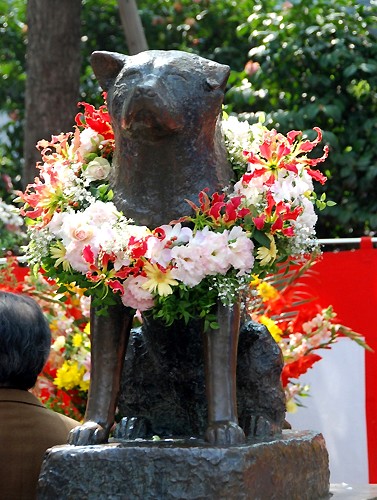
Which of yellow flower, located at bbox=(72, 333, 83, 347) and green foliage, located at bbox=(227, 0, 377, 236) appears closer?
yellow flower, located at bbox=(72, 333, 83, 347)

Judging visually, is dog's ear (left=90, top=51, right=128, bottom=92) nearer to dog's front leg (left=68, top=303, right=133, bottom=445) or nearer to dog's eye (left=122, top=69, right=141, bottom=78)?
dog's eye (left=122, top=69, right=141, bottom=78)

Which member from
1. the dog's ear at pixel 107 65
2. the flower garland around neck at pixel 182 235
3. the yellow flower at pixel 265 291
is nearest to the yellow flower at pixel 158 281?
the flower garland around neck at pixel 182 235

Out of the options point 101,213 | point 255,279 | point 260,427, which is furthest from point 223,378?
point 255,279

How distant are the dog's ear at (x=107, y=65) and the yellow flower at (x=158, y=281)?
1.78ft

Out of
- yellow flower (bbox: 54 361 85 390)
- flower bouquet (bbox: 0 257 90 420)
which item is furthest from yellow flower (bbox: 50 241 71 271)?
yellow flower (bbox: 54 361 85 390)

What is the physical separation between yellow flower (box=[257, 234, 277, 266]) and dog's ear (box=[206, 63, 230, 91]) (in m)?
0.42

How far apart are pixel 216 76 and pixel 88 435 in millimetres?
993

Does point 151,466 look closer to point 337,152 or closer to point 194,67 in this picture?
point 194,67

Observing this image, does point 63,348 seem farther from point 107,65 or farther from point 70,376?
point 107,65

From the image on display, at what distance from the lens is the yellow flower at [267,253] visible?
109 inches

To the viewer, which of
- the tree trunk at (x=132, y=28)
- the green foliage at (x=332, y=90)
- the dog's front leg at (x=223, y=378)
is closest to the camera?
the dog's front leg at (x=223, y=378)

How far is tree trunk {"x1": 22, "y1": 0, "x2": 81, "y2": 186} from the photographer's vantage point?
661cm

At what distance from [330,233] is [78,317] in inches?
111

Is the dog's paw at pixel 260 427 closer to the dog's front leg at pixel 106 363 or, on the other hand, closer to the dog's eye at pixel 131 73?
the dog's front leg at pixel 106 363
